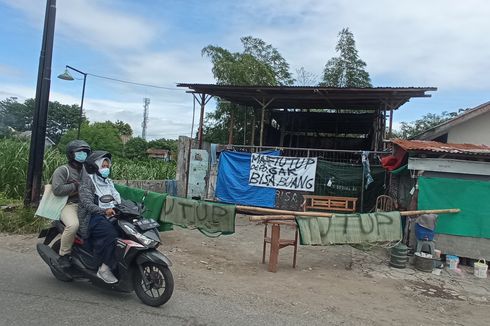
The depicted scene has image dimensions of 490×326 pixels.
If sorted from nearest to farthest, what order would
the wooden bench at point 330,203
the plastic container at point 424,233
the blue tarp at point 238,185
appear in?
the plastic container at point 424,233
the wooden bench at point 330,203
the blue tarp at point 238,185

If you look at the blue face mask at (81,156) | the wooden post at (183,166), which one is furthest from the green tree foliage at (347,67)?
the blue face mask at (81,156)

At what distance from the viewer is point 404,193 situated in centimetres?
1016

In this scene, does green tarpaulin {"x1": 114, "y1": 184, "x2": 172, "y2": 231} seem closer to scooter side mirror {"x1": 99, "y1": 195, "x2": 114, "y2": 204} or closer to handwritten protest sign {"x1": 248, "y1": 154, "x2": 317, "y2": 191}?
scooter side mirror {"x1": 99, "y1": 195, "x2": 114, "y2": 204}

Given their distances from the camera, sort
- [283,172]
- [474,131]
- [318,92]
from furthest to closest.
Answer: [474,131], [318,92], [283,172]

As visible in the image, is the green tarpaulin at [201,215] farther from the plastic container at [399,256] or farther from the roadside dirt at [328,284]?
the plastic container at [399,256]

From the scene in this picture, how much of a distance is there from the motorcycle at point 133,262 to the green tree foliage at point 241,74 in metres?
16.5

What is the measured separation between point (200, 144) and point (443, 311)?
33.9 feet

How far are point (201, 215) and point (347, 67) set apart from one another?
23639 millimetres

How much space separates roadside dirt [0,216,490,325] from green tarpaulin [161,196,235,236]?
23.4 inches

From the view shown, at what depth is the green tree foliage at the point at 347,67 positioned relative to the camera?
28.0 metres

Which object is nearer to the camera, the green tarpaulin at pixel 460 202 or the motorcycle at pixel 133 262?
the motorcycle at pixel 133 262

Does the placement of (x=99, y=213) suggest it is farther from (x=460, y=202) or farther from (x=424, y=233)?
(x=460, y=202)

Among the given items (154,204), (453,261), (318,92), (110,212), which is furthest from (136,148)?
(110,212)

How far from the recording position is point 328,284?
6.18 metres
